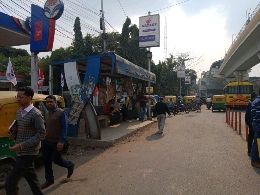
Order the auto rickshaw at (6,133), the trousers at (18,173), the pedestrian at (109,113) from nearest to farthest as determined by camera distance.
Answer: the trousers at (18,173)
the auto rickshaw at (6,133)
the pedestrian at (109,113)

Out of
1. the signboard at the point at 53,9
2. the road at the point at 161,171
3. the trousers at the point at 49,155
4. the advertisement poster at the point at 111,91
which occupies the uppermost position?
the signboard at the point at 53,9

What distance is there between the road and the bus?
18746 millimetres

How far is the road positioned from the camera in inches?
183

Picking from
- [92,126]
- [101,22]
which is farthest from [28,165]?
[101,22]

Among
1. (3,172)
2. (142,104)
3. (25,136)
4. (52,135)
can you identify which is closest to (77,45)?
(142,104)

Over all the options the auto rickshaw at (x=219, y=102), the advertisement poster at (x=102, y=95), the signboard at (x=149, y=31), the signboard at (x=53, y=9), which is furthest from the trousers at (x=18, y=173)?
the auto rickshaw at (x=219, y=102)

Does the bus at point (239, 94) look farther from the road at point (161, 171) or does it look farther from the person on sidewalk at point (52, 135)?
the person on sidewalk at point (52, 135)

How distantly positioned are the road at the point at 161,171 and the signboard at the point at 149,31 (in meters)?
14.1

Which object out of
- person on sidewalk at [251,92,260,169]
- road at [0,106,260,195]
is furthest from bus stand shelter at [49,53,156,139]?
person on sidewalk at [251,92,260,169]

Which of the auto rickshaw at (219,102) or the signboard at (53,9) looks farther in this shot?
the auto rickshaw at (219,102)

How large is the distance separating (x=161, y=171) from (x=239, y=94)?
23080 millimetres

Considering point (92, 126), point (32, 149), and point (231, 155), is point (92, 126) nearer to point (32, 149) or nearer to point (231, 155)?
point (231, 155)

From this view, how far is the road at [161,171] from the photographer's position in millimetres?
4645

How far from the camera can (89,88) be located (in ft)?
28.2
